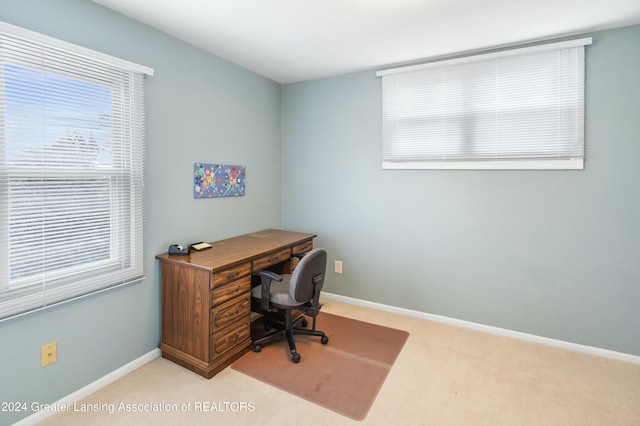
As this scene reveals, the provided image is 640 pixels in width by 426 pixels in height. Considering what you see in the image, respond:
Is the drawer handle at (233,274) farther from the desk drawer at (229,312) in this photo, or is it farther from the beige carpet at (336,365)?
the beige carpet at (336,365)

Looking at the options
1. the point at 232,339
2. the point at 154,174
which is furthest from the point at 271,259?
the point at 154,174

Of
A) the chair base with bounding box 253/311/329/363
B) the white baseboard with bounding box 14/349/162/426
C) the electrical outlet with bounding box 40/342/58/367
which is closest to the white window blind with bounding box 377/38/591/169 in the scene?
the chair base with bounding box 253/311/329/363

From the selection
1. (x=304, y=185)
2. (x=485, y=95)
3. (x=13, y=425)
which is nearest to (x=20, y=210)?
(x=13, y=425)

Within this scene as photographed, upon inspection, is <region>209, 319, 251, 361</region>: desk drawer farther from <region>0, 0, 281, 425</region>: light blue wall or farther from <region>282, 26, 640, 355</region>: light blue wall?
<region>282, 26, 640, 355</region>: light blue wall

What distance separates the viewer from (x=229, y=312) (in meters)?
2.28

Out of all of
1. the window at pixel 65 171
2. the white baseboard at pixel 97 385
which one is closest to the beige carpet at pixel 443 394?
the white baseboard at pixel 97 385

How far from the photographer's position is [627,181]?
7.69 feet

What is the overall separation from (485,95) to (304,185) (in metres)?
2.03

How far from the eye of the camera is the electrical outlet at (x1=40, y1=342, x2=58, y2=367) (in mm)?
1795

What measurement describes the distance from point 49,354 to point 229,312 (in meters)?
1.03

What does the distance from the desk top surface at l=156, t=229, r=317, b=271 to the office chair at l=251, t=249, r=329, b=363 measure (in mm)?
227

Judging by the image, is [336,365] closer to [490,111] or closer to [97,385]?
[97,385]

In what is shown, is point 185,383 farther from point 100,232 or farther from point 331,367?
point 100,232

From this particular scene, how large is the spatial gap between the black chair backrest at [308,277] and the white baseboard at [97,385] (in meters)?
1.18
